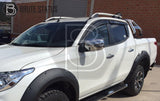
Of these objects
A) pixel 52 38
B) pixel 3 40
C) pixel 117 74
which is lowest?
pixel 3 40

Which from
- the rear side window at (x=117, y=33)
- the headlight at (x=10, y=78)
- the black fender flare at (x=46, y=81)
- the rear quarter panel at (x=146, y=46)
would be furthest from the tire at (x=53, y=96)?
the rear quarter panel at (x=146, y=46)

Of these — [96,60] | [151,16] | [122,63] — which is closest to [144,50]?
[122,63]

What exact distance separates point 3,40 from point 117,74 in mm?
12665

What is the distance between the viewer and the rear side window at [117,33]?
3.69 m

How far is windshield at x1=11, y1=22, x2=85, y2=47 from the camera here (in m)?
3.02

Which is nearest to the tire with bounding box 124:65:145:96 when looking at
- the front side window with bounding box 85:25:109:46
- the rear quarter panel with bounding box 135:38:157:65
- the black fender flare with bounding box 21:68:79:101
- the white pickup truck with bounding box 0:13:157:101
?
the white pickup truck with bounding box 0:13:157:101

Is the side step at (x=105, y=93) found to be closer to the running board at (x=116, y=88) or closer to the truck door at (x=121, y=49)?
the running board at (x=116, y=88)

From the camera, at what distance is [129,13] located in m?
10.1

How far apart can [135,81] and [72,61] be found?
2.24 metres

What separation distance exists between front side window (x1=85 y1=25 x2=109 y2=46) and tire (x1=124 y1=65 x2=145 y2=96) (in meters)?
1.21

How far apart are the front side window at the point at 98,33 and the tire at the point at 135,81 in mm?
1213

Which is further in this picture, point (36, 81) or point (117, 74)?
point (117, 74)

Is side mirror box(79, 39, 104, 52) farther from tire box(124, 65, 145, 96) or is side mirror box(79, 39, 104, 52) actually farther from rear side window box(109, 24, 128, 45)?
tire box(124, 65, 145, 96)

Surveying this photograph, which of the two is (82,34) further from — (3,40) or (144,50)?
(3,40)
